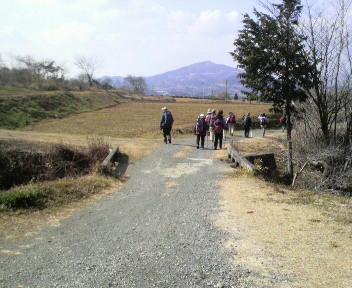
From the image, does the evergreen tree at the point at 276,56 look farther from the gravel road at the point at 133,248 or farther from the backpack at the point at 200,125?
the gravel road at the point at 133,248

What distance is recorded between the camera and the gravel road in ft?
14.9

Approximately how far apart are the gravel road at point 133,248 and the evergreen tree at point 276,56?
5035 mm

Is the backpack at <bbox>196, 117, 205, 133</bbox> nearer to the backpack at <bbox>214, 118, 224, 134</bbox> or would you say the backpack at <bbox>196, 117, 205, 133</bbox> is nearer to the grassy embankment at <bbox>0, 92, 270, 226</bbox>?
the backpack at <bbox>214, 118, 224, 134</bbox>

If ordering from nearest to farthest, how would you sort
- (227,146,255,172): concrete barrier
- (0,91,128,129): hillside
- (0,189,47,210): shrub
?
(0,189,47,210): shrub
(227,146,255,172): concrete barrier
(0,91,128,129): hillside

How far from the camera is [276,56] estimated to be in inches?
431

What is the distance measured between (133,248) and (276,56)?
854 cm

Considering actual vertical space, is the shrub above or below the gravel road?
above

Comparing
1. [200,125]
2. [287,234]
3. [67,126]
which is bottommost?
[287,234]

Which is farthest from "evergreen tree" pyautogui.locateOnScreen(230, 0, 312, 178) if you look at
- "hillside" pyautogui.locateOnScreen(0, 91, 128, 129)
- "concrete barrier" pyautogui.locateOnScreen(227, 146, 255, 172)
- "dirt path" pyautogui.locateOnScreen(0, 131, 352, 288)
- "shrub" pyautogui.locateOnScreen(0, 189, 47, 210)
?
"hillside" pyautogui.locateOnScreen(0, 91, 128, 129)

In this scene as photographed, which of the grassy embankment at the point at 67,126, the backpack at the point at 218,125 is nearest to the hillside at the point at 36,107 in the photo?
the grassy embankment at the point at 67,126

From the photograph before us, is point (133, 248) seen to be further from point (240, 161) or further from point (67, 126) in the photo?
point (67, 126)

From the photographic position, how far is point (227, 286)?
437 centimetres

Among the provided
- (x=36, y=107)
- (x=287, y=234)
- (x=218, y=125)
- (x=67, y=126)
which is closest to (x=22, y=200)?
(x=287, y=234)

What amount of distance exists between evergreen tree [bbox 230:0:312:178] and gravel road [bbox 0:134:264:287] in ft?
16.5
